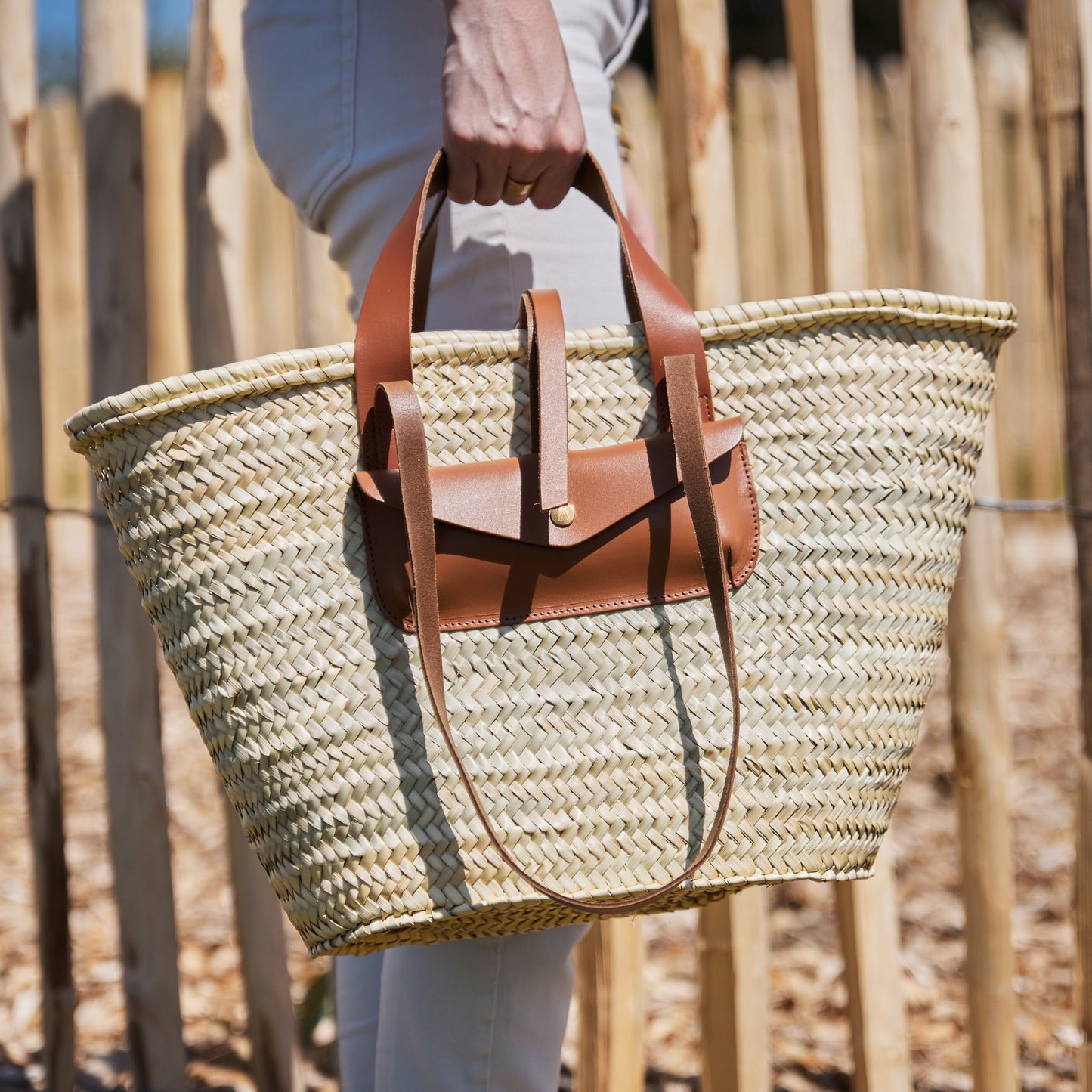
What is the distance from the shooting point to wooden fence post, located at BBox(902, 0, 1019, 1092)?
1275 millimetres

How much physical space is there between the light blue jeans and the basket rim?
0.45 ft

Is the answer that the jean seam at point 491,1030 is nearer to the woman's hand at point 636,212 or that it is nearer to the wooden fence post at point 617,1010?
the wooden fence post at point 617,1010

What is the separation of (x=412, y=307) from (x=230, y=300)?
682 mm

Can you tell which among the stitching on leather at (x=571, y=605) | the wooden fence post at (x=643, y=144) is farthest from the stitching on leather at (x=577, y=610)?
the wooden fence post at (x=643, y=144)

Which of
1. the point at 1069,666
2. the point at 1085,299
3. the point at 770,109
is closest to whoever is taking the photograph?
the point at 1085,299

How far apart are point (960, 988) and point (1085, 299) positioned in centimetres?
112

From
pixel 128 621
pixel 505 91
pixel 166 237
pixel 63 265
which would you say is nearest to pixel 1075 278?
pixel 505 91

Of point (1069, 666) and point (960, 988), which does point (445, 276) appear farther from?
point (1069, 666)

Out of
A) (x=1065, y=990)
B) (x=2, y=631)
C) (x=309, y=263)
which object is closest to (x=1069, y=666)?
(x=1065, y=990)

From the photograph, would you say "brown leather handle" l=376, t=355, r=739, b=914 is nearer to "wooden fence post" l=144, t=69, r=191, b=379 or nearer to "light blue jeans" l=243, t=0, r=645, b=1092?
"light blue jeans" l=243, t=0, r=645, b=1092

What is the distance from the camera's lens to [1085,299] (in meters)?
1.28

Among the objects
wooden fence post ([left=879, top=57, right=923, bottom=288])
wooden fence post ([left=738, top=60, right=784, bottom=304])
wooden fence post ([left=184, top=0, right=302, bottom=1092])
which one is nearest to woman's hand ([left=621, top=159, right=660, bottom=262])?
wooden fence post ([left=184, top=0, right=302, bottom=1092])

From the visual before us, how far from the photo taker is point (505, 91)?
0.84 metres

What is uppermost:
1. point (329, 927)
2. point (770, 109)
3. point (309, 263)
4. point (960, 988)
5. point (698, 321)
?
point (770, 109)
